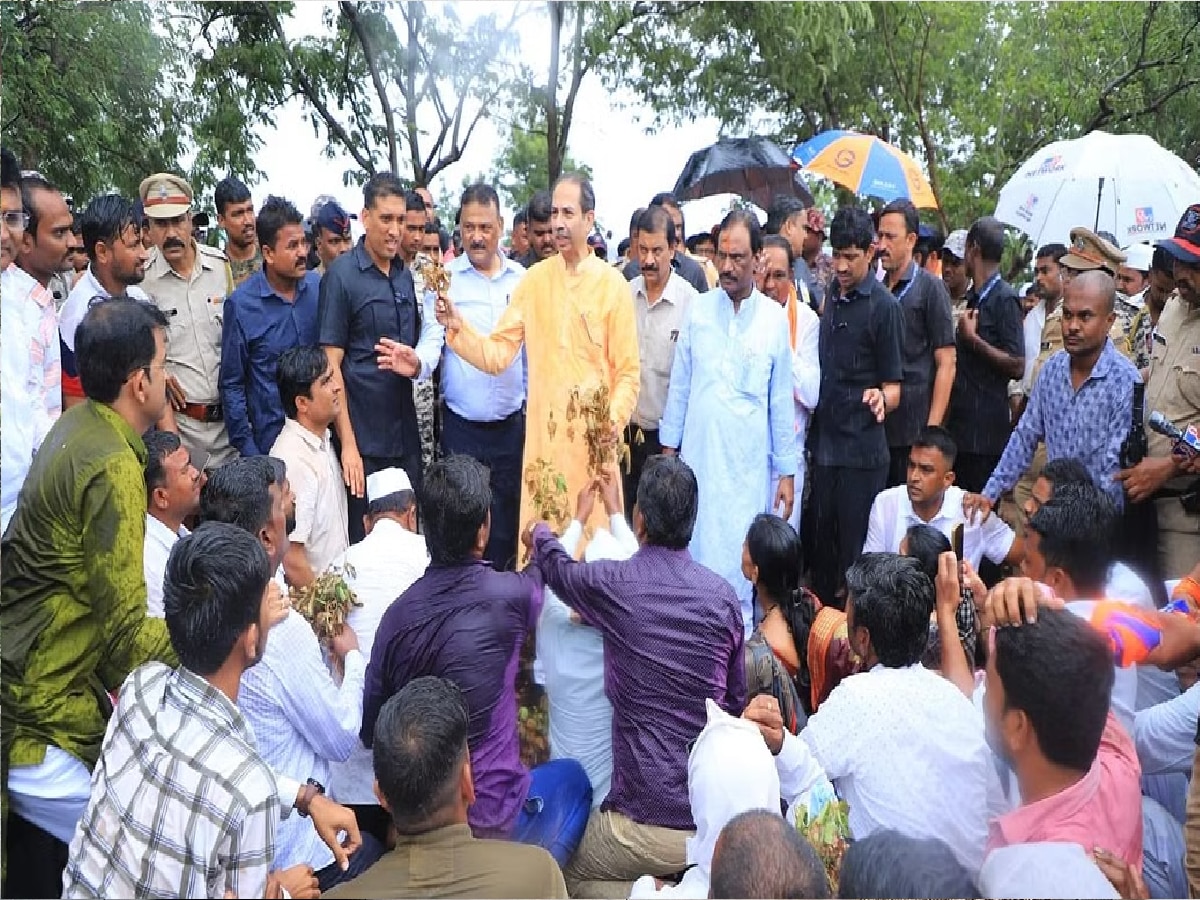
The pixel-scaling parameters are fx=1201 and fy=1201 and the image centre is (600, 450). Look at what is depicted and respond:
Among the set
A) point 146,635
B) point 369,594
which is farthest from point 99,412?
point 369,594

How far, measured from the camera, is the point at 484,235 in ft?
21.9

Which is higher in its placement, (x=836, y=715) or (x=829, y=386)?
(x=829, y=386)

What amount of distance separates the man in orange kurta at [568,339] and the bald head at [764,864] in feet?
12.4

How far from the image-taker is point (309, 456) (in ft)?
16.8

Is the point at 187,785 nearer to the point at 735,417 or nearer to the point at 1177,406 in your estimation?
the point at 735,417

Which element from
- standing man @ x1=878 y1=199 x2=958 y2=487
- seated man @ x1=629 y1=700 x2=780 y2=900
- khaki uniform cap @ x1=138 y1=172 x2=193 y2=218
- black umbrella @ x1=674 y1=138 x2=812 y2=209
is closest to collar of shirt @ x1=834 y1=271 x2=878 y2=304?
standing man @ x1=878 y1=199 x2=958 y2=487

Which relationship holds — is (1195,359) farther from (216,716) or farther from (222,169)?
(222,169)

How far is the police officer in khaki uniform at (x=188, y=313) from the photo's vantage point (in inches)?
236

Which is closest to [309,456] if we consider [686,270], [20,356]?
[20,356]

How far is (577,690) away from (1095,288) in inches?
115

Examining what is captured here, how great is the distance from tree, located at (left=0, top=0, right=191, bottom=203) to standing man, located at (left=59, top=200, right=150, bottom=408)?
2444 mm

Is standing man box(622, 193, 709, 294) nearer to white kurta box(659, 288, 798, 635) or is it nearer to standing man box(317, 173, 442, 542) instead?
white kurta box(659, 288, 798, 635)

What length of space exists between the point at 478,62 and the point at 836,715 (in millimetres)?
10881

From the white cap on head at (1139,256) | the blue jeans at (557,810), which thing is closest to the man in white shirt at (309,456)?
the blue jeans at (557,810)
